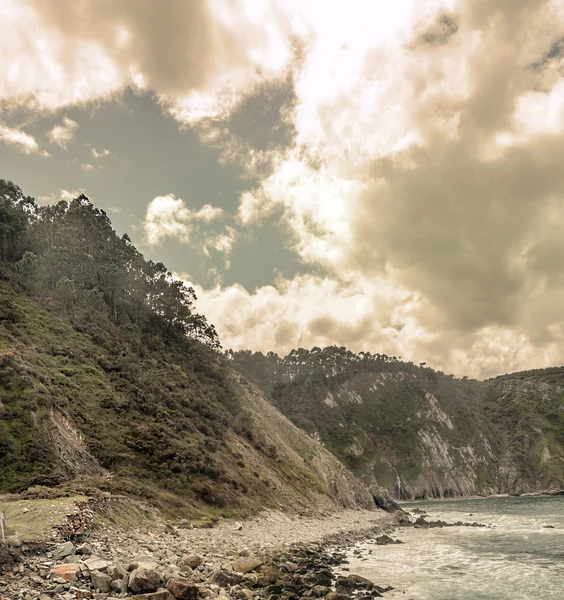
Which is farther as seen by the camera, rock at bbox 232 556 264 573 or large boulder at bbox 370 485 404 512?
large boulder at bbox 370 485 404 512

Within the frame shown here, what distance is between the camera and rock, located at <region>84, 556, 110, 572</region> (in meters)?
15.3

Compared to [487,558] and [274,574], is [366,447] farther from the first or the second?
[274,574]

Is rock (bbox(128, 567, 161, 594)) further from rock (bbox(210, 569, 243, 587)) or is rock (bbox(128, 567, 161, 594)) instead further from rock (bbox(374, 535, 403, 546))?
rock (bbox(374, 535, 403, 546))

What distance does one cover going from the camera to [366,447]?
602ft

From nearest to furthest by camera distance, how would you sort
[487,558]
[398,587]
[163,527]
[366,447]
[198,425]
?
[398,587], [163,527], [487,558], [198,425], [366,447]

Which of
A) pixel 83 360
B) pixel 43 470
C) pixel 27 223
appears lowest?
pixel 43 470

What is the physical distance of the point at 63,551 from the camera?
16.4 m

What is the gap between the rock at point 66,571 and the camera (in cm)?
1434

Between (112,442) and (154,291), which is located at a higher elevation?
(154,291)

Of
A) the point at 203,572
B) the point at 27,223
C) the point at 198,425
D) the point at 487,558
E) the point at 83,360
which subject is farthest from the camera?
the point at 27,223

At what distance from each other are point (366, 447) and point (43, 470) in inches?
6742

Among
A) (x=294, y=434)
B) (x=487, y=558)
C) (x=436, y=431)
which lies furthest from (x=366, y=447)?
(x=487, y=558)

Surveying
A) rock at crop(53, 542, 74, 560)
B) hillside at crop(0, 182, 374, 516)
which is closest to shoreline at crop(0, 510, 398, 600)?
rock at crop(53, 542, 74, 560)

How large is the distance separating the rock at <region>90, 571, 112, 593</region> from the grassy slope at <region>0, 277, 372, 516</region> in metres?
15.5
